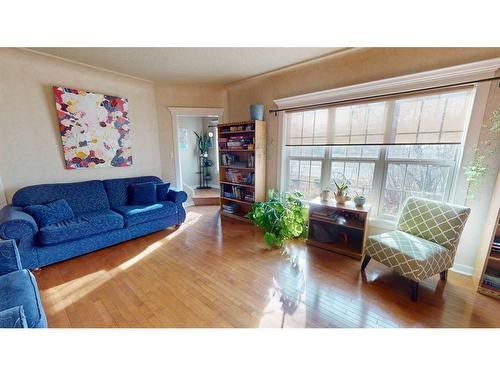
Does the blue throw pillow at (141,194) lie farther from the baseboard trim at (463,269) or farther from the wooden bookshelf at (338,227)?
the baseboard trim at (463,269)

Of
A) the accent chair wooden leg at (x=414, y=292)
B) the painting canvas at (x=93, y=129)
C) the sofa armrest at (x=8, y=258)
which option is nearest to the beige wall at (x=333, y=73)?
the painting canvas at (x=93, y=129)

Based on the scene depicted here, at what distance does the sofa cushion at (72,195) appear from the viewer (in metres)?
2.34

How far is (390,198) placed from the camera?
241 centimetres

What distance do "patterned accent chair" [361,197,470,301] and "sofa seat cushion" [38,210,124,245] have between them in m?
3.05

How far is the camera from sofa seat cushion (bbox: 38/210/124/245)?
207 cm

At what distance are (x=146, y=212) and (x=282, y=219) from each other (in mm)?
1947

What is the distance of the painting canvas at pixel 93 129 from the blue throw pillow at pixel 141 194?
23.2 inches

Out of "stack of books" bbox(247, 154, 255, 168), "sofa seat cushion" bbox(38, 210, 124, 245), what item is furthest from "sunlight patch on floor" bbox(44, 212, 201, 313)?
"stack of books" bbox(247, 154, 255, 168)

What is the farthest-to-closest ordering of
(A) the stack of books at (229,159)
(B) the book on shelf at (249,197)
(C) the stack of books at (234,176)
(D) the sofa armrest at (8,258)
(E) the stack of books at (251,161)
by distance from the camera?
(A) the stack of books at (229,159) → (C) the stack of books at (234,176) → (B) the book on shelf at (249,197) → (E) the stack of books at (251,161) → (D) the sofa armrest at (8,258)

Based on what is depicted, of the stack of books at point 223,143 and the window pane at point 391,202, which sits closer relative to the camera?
the window pane at point 391,202

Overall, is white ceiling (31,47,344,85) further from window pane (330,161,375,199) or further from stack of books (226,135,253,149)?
window pane (330,161,375,199)
